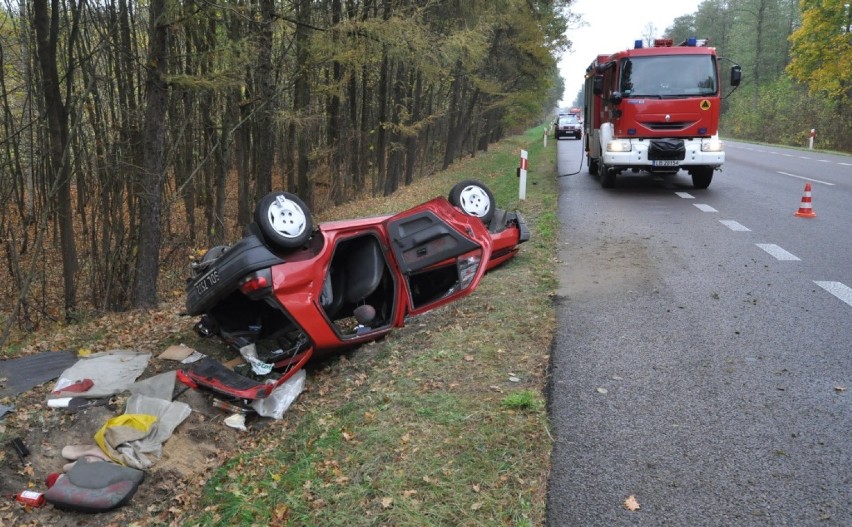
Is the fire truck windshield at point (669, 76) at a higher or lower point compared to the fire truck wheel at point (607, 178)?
higher

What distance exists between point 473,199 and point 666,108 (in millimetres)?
6721

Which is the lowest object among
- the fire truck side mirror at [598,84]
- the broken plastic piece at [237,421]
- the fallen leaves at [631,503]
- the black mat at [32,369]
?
the broken plastic piece at [237,421]

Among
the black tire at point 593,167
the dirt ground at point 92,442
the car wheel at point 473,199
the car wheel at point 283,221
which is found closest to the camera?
the dirt ground at point 92,442

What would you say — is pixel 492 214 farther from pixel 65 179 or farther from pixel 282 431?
pixel 65 179

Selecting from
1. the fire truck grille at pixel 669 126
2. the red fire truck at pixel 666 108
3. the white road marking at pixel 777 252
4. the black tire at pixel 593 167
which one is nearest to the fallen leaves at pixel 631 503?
the white road marking at pixel 777 252

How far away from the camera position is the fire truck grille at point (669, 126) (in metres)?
12.8

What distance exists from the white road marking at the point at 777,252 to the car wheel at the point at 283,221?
586cm

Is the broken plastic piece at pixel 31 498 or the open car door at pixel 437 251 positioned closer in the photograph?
the broken plastic piece at pixel 31 498

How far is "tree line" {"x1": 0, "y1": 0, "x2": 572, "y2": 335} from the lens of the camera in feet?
30.2

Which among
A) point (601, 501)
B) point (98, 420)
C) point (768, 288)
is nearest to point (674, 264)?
point (768, 288)

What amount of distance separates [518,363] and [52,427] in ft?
11.5

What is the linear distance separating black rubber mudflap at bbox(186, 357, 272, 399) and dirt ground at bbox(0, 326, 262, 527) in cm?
14

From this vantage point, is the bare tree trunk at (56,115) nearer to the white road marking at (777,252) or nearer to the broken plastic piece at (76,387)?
the broken plastic piece at (76,387)

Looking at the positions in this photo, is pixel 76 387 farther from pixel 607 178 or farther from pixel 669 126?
pixel 607 178
